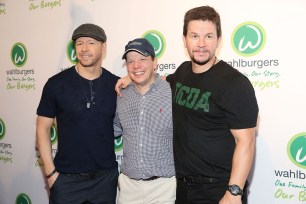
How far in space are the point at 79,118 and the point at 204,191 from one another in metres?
0.91

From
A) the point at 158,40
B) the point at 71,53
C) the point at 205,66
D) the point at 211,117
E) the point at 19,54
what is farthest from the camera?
the point at 19,54

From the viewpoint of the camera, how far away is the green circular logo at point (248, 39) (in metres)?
2.06

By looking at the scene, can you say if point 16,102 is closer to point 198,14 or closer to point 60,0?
point 60,0

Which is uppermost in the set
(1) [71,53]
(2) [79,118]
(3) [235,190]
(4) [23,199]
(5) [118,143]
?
(1) [71,53]

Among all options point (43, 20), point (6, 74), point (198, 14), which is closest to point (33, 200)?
point (6, 74)

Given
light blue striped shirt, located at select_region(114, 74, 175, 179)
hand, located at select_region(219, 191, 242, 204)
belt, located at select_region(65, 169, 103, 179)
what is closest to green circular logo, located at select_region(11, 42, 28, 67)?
belt, located at select_region(65, 169, 103, 179)

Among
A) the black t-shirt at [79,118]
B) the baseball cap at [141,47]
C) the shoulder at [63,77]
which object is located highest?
the baseball cap at [141,47]

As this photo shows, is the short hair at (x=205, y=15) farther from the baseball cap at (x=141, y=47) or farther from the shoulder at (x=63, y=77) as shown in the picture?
the shoulder at (x=63, y=77)

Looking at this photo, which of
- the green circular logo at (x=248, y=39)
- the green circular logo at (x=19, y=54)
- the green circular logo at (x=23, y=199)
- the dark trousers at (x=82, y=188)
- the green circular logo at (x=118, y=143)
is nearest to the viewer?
the green circular logo at (x=248, y=39)

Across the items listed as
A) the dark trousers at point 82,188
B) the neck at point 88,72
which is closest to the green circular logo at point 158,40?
the neck at point 88,72

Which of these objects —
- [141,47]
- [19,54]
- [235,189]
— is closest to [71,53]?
[19,54]

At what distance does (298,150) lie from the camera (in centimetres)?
200

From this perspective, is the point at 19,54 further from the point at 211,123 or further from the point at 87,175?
the point at 211,123

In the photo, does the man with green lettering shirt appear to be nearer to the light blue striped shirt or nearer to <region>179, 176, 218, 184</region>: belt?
<region>179, 176, 218, 184</region>: belt
